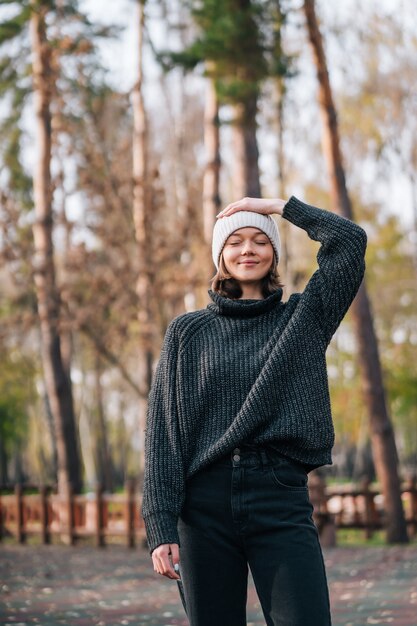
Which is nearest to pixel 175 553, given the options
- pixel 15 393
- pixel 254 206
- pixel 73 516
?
pixel 254 206

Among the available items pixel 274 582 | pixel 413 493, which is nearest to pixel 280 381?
pixel 274 582

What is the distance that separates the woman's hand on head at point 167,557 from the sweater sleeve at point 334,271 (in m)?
0.81

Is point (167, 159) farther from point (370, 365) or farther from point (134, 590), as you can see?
point (134, 590)

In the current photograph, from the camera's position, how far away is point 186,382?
3.50 metres

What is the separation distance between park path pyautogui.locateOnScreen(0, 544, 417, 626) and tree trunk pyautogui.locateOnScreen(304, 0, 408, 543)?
90cm

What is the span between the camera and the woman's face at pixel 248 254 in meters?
3.63

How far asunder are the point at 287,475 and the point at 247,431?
0.17m

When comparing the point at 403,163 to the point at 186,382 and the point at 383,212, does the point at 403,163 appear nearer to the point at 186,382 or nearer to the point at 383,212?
the point at 383,212

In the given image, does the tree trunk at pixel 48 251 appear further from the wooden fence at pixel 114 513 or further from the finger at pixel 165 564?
the finger at pixel 165 564

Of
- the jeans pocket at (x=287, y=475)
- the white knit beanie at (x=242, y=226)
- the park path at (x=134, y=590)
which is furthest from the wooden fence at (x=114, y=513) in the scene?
the jeans pocket at (x=287, y=475)

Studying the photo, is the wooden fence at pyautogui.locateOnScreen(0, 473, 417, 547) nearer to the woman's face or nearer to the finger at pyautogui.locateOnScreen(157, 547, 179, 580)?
the woman's face

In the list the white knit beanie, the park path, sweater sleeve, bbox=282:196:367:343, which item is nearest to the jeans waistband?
sweater sleeve, bbox=282:196:367:343

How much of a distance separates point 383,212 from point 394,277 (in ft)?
9.80

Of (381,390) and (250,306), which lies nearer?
(250,306)
